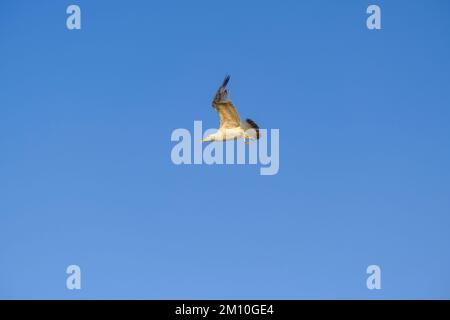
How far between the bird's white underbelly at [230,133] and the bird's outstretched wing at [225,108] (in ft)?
0.55

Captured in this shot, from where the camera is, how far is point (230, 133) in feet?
74.8

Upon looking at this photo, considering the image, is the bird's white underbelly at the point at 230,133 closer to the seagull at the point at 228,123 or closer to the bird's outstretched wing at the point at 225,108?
the seagull at the point at 228,123

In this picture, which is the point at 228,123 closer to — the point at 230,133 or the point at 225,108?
the point at 230,133

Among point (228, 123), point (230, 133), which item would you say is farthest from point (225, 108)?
point (230, 133)

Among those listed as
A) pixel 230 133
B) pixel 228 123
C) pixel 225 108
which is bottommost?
pixel 230 133

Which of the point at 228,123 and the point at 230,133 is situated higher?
the point at 228,123

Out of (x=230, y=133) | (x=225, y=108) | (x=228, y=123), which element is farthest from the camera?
(x=230, y=133)

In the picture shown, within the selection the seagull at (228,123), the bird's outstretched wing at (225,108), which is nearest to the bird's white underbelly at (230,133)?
the seagull at (228,123)

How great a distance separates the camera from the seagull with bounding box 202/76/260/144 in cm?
2138

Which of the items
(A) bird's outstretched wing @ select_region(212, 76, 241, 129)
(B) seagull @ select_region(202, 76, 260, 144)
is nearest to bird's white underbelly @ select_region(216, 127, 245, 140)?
(B) seagull @ select_region(202, 76, 260, 144)

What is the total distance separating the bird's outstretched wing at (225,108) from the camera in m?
21.3

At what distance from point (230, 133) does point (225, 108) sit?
128 cm

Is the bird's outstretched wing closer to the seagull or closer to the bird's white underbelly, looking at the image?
the seagull
